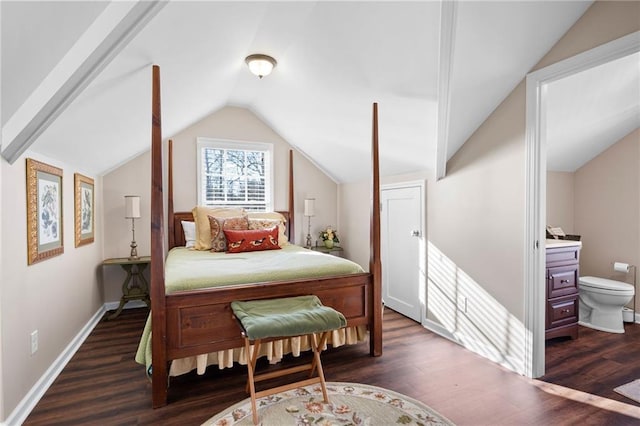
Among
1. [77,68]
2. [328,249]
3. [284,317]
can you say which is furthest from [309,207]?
[77,68]

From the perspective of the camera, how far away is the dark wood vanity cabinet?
104 inches

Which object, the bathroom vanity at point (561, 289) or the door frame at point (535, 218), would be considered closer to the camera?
the door frame at point (535, 218)

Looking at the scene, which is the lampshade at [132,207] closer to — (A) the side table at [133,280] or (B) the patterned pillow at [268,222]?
(A) the side table at [133,280]

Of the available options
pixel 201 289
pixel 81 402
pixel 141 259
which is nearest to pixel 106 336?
pixel 141 259

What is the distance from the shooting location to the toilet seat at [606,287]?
286 cm

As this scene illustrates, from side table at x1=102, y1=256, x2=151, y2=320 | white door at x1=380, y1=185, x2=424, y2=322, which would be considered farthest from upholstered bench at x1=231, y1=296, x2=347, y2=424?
side table at x1=102, y1=256, x2=151, y2=320

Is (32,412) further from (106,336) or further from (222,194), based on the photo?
(222,194)

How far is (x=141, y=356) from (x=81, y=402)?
0.41m

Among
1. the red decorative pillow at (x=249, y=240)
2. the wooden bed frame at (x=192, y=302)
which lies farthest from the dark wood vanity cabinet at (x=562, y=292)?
the red decorative pillow at (x=249, y=240)

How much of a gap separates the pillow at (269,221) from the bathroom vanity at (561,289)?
2.63m

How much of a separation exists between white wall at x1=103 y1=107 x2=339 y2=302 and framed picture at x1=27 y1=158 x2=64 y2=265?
139 centimetres

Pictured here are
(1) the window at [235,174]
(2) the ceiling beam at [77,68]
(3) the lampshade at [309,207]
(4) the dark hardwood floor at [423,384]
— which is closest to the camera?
(2) the ceiling beam at [77,68]

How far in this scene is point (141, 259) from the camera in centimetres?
353

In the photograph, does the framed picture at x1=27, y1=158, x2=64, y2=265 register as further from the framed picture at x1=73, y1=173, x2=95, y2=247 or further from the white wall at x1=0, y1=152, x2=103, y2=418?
the framed picture at x1=73, y1=173, x2=95, y2=247
